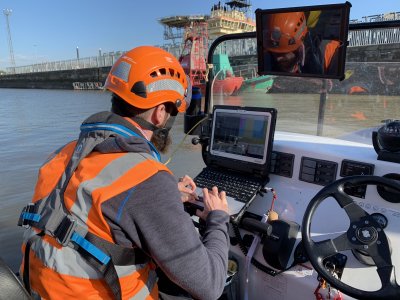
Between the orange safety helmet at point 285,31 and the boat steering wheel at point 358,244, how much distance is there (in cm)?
115

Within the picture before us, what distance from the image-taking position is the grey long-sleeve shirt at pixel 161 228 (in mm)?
1113

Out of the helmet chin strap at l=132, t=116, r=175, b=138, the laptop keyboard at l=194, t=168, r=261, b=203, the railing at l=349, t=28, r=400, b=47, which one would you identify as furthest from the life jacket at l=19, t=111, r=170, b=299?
the railing at l=349, t=28, r=400, b=47

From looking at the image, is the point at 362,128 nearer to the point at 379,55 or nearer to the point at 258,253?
the point at 258,253

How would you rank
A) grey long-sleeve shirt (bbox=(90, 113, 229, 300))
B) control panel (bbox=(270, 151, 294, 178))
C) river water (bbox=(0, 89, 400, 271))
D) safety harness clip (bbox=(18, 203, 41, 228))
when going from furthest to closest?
river water (bbox=(0, 89, 400, 271)) < control panel (bbox=(270, 151, 294, 178)) < safety harness clip (bbox=(18, 203, 41, 228)) < grey long-sleeve shirt (bbox=(90, 113, 229, 300))

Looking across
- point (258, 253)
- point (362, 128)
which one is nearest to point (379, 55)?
point (362, 128)

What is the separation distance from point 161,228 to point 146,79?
69 cm

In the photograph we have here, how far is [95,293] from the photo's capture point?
121cm

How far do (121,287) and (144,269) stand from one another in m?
0.12

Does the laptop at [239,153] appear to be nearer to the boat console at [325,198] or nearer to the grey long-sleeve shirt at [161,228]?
the boat console at [325,198]

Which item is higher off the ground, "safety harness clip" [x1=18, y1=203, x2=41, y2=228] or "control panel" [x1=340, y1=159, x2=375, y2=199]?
"safety harness clip" [x1=18, y1=203, x2=41, y2=228]

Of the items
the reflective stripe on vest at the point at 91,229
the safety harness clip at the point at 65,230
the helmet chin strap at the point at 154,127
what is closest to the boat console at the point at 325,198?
the helmet chin strap at the point at 154,127

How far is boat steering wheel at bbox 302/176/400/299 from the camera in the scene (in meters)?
1.41

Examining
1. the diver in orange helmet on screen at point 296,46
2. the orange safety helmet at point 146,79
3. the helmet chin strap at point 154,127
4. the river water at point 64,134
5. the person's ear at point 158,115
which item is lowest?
the river water at point 64,134

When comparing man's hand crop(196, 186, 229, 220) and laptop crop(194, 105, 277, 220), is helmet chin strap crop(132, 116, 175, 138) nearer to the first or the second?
man's hand crop(196, 186, 229, 220)
